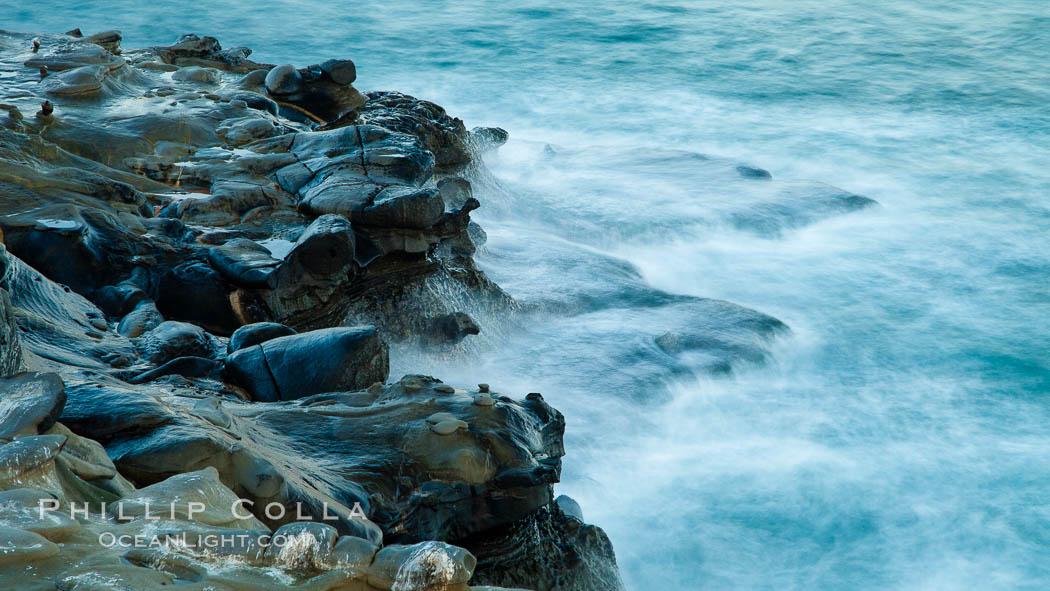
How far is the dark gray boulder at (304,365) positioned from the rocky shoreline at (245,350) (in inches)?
0.4

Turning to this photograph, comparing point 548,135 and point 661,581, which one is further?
point 548,135

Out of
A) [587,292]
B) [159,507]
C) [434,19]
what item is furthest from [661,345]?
[434,19]

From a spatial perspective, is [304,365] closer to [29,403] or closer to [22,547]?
[29,403]

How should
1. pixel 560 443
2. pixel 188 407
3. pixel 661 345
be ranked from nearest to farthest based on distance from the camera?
1. pixel 188 407
2. pixel 560 443
3. pixel 661 345

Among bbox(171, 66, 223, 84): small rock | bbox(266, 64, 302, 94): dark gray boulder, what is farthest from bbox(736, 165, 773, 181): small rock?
bbox(171, 66, 223, 84): small rock

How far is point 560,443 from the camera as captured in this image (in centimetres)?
434

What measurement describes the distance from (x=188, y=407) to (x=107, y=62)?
5.84 meters

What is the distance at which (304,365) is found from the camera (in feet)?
14.3

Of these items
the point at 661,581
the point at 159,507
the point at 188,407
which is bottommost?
the point at 661,581

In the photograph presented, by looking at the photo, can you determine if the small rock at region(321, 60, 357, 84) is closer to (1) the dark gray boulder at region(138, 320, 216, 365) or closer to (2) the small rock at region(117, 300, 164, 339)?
(2) the small rock at region(117, 300, 164, 339)

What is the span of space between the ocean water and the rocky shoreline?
116 cm

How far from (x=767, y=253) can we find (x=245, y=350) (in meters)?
7.04

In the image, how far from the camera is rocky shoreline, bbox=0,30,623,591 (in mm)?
2262

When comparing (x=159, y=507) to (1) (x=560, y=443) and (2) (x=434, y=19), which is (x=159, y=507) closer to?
(1) (x=560, y=443)
